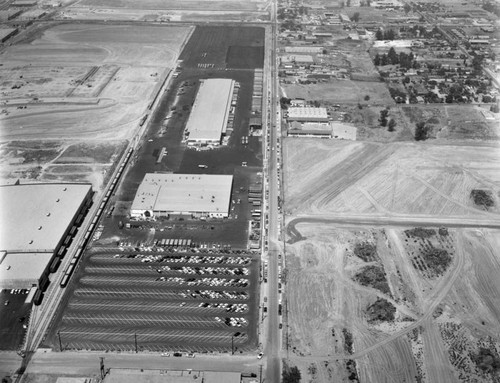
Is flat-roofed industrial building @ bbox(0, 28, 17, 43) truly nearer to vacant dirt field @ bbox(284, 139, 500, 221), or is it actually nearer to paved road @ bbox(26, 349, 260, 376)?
vacant dirt field @ bbox(284, 139, 500, 221)

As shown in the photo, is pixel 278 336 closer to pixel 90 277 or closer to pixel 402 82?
pixel 90 277

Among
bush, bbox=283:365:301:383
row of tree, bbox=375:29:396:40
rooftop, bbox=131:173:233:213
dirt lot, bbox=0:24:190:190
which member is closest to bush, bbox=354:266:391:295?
bush, bbox=283:365:301:383

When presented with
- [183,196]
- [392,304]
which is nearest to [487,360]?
[392,304]

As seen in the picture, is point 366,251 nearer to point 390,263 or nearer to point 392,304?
point 390,263

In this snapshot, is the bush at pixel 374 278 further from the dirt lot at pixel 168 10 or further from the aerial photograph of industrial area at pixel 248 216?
the dirt lot at pixel 168 10

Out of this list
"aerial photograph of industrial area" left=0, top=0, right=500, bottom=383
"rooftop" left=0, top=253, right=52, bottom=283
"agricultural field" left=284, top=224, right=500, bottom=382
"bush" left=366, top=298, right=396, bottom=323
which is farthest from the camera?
"rooftop" left=0, top=253, right=52, bottom=283

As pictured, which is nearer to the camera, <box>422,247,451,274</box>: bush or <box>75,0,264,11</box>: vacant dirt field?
<box>422,247,451,274</box>: bush

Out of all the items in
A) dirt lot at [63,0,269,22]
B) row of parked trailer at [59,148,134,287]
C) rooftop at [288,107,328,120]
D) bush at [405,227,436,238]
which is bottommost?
bush at [405,227,436,238]

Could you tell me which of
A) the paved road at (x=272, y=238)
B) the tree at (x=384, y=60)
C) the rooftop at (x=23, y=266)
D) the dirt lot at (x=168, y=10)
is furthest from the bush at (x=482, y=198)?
the dirt lot at (x=168, y=10)
